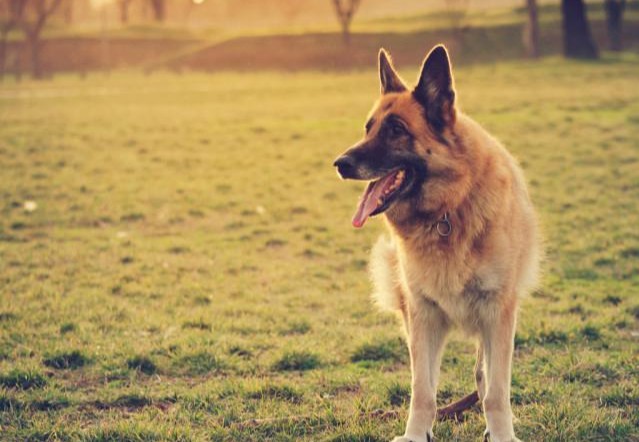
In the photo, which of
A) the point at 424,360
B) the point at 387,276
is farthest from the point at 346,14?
the point at 424,360

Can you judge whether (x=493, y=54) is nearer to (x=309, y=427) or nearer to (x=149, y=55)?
(x=149, y=55)

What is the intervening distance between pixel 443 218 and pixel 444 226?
53 mm

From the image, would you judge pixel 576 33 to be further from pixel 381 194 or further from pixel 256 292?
pixel 381 194

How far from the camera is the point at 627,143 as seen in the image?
1689 centimetres

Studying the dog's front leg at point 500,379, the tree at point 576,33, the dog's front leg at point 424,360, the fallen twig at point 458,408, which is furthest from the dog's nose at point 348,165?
the tree at point 576,33

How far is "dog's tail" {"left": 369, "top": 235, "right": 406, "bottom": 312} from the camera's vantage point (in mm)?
5469

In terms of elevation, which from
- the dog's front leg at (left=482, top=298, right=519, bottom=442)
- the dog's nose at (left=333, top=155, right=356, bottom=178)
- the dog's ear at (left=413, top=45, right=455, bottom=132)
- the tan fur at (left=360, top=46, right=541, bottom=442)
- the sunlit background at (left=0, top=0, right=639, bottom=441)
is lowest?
the sunlit background at (left=0, top=0, right=639, bottom=441)

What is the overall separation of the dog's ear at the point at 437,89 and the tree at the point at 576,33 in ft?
114

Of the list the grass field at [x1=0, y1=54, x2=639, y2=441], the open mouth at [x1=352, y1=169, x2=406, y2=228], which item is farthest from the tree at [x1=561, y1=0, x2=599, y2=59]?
the open mouth at [x1=352, y1=169, x2=406, y2=228]

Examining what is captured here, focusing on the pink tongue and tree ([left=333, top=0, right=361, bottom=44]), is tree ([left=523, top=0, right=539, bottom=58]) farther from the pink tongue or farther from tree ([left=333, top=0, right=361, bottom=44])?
Answer: the pink tongue

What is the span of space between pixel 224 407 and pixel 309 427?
727mm

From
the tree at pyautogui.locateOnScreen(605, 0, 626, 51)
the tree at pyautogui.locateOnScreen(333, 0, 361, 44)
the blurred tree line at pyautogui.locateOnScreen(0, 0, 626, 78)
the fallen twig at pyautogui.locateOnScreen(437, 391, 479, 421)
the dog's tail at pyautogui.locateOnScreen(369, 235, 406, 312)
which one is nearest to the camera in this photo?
the fallen twig at pyautogui.locateOnScreen(437, 391, 479, 421)

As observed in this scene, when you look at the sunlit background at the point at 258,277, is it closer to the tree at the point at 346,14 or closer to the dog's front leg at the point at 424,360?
the dog's front leg at the point at 424,360

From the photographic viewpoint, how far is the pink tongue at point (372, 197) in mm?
4738
